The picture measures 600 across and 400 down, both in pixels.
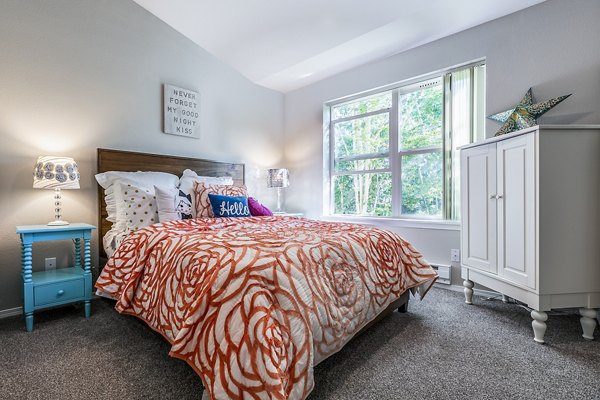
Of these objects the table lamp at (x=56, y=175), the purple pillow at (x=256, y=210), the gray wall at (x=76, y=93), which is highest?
the gray wall at (x=76, y=93)

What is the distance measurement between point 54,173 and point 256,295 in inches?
78.8

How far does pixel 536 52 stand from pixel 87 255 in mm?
3882

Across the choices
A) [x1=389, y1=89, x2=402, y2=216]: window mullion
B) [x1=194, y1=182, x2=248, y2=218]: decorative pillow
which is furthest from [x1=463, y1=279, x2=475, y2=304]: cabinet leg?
[x1=194, y1=182, x2=248, y2=218]: decorative pillow

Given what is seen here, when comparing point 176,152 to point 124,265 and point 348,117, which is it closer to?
point 124,265

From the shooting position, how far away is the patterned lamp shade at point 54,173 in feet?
6.79

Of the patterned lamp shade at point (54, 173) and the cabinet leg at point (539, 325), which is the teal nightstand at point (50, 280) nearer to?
the patterned lamp shade at point (54, 173)

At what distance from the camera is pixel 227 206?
260 centimetres

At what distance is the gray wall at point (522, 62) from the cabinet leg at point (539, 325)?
1059mm

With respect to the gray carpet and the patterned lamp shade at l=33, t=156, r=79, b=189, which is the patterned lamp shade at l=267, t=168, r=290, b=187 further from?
the gray carpet

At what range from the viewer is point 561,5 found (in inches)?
89.4

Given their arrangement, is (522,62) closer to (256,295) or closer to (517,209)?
(517,209)

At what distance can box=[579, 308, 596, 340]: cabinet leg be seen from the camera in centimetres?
175

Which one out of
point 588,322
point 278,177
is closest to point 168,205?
point 278,177

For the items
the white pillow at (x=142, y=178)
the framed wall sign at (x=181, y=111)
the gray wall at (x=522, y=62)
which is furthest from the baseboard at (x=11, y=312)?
the gray wall at (x=522, y=62)
